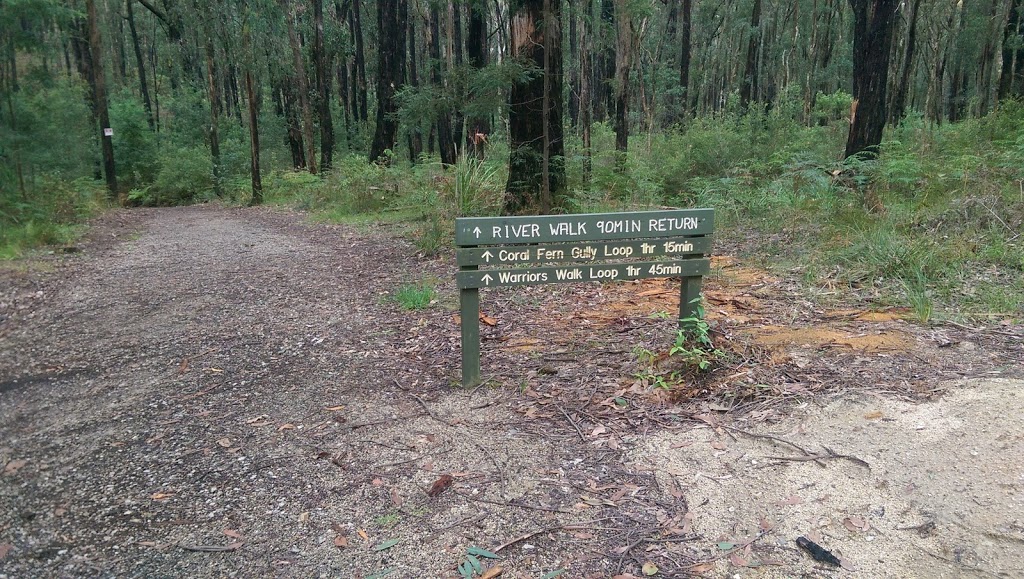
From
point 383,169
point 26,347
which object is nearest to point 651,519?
point 26,347

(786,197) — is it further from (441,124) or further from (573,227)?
(441,124)

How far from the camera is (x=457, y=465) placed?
140 inches

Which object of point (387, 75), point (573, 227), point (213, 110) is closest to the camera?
point (573, 227)

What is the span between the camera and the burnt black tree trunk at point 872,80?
9906 mm

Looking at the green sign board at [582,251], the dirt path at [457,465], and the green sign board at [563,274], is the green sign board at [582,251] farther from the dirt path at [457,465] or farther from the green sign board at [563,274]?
the dirt path at [457,465]

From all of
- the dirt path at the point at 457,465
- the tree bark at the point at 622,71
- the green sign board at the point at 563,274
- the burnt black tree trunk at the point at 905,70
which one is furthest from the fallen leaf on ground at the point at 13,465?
the burnt black tree trunk at the point at 905,70

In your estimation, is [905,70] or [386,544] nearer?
[386,544]

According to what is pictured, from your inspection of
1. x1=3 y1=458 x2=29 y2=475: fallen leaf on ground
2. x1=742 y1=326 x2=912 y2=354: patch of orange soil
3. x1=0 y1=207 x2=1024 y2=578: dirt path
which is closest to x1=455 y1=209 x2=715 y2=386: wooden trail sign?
x1=0 y1=207 x2=1024 y2=578: dirt path

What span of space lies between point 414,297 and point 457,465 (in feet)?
11.7

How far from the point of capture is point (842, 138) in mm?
16812

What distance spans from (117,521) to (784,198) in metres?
9.19

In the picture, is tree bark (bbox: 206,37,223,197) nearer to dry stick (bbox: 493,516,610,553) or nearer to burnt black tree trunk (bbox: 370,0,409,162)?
burnt black tree trunk (bbox: 370,0,409,162)

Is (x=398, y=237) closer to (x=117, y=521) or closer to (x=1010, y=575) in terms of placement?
(x=117, y=521)

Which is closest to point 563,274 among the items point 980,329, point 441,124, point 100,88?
point 980,329
